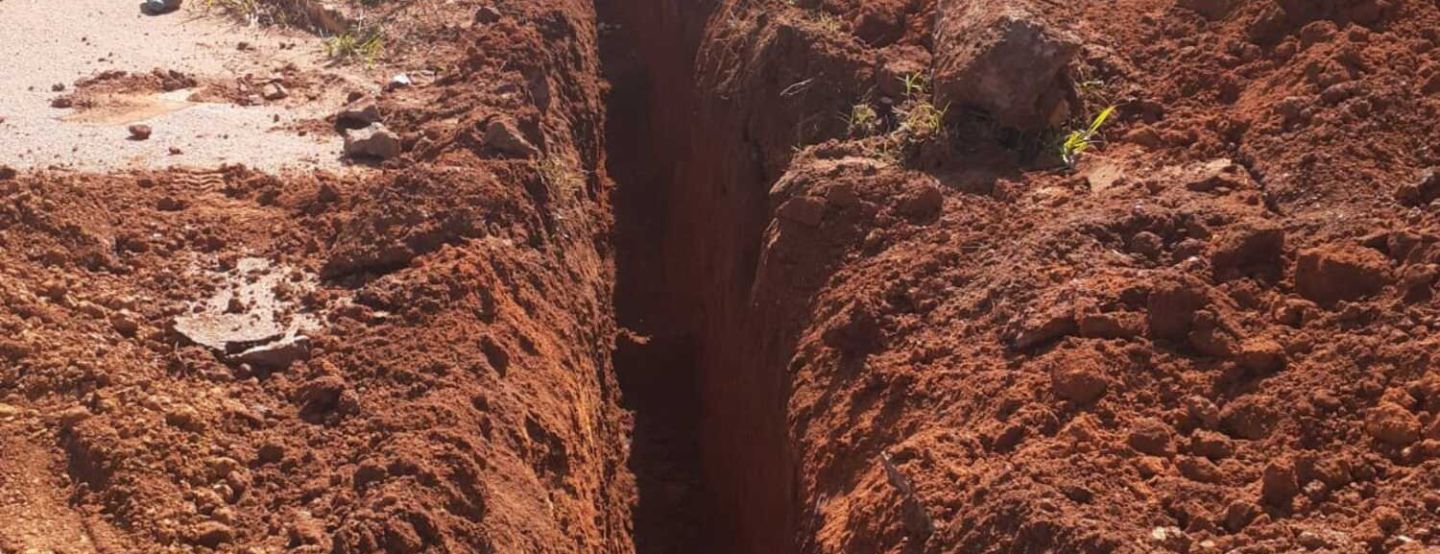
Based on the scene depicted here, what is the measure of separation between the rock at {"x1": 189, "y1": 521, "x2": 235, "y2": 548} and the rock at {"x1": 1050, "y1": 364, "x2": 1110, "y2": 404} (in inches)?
118

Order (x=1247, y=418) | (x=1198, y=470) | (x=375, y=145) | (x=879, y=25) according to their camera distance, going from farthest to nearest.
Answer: (x=879, y=25), (x=375, y=145), (x=1247, y=418), (x=1198, y=470)

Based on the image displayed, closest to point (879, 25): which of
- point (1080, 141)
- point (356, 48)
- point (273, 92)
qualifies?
point (1080, 141)

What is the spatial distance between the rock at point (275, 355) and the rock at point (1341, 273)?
3.93 meters

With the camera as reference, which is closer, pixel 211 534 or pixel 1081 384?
pixel 211 534

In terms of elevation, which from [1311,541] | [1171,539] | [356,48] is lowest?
[1171,539]

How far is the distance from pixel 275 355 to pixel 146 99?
3.17 metres

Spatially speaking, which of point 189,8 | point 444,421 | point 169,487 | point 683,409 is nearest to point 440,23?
point 189,8

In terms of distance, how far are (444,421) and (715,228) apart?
11.5ft

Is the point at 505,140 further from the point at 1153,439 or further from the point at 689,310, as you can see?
the point at 1153,439

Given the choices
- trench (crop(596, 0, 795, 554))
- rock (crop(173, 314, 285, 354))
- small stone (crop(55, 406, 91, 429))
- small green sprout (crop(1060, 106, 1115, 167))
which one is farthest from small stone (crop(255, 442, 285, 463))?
small green sprout (crop(1060, 106, 1115, 167))

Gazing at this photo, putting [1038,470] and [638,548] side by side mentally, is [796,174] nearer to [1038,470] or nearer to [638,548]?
[638,548]

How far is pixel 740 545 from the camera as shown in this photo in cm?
750

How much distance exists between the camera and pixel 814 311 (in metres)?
6.97

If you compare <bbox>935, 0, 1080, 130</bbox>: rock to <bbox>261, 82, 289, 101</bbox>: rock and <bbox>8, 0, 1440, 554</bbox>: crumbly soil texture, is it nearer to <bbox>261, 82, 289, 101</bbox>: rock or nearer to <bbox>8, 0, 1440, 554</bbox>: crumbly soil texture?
<bbox>8, 0, 1440, 554</bbox>: crumbly soil texture
